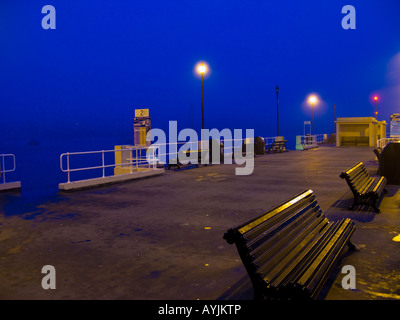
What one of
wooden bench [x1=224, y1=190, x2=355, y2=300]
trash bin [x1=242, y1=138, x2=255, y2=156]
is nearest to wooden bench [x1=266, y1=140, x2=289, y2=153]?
trash bin [x1=242, y1=138, x2=255, y2=156]

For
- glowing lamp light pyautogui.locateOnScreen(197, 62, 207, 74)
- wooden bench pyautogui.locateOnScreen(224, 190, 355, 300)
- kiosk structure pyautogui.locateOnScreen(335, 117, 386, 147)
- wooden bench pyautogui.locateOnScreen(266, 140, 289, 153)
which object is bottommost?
wooden bench pyautogui.locateOnScreen(224, 190, 355, 300)

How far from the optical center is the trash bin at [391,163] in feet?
39.0

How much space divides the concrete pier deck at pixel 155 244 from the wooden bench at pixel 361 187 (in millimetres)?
252

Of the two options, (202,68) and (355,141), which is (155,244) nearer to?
(202,68)

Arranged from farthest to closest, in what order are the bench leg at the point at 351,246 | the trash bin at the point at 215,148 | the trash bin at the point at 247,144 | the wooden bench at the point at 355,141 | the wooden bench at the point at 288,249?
1. the wooden bench at the point at 355,141
2. the trash bin at the point at 247,144
3. the trash bin at the point at 215,148
4. the bench leg at the point at 351,246
5. the wooden bench at the point at 288,249

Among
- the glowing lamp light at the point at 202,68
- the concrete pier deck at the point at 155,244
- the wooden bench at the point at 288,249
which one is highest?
the glowing lamp light at the point at 202,68

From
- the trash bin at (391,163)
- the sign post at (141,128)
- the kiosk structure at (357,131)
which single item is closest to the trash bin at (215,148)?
the sign post at (141,128)

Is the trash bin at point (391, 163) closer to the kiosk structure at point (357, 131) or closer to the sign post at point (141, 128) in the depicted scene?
the sign post at point (141, 128)

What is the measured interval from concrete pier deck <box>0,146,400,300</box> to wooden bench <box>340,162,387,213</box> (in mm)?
252

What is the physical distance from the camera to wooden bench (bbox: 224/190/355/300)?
343 centimetres

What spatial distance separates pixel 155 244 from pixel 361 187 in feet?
16.0

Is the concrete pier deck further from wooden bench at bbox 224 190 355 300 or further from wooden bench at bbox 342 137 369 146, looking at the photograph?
wooden bench at bbox 342 137 369 146

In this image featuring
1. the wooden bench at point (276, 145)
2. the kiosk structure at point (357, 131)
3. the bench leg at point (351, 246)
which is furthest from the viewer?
the kiosk structure at point (357, 131)

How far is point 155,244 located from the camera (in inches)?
237
